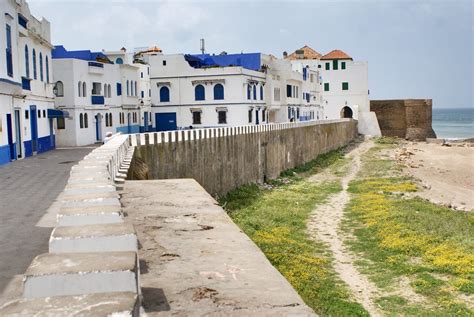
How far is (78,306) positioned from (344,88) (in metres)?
79.2

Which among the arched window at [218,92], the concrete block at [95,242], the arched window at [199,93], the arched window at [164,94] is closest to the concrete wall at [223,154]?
the concrete block at [95,242]

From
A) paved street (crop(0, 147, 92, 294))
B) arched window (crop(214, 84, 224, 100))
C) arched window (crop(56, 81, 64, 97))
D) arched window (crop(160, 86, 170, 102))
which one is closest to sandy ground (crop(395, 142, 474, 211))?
paved street (crop(0, 147, 92, 294))

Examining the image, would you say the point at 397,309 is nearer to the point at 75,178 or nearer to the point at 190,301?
the point at 75,178

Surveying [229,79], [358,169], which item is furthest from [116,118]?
[358,169]

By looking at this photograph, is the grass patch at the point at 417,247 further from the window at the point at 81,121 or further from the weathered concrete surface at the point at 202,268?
the window at the point at 81,121

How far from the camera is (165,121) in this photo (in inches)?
2159

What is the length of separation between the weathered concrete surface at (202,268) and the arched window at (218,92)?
43.5 m

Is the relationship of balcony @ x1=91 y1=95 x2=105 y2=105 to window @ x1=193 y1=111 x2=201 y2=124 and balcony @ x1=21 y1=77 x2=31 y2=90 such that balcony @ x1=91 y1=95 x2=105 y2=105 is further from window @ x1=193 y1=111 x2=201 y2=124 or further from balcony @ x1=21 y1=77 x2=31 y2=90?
balcony @ x1=21 y1=77 x2=31 y2=90

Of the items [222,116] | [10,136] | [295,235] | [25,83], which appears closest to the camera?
[295,235]

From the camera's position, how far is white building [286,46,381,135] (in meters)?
79.1

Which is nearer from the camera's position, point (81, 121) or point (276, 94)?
point (81, 121)

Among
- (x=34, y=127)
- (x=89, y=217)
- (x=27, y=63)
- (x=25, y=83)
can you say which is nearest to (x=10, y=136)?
(x=25, y=83)

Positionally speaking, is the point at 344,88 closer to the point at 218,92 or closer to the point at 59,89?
the point at 218,92

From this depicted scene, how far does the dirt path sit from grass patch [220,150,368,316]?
24cm
